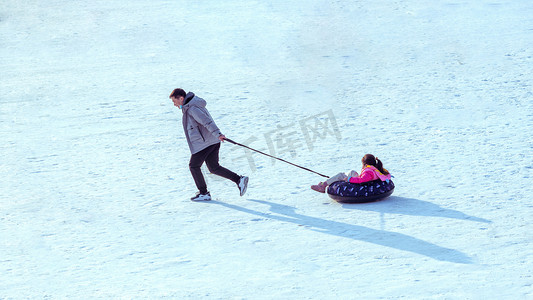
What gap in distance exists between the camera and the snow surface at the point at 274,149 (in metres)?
5.59

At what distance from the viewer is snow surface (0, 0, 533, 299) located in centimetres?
559

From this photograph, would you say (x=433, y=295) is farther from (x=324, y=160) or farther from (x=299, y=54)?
(x=299, y=54)

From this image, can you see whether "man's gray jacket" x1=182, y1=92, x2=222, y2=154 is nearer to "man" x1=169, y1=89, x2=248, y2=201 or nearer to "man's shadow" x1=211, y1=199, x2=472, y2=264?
"man" x1=169, y1=89, x2=248, y2=201

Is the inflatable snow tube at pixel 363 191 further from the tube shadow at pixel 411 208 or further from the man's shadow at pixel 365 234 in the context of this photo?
the man's shadow at pixel 365 234

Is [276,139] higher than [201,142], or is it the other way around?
[201,142]

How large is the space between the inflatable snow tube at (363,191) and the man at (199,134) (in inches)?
46.8

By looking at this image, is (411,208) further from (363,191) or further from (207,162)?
(207,162)

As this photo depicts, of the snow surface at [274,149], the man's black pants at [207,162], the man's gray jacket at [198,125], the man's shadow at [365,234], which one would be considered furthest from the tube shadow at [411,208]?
the man's gray jacket at [198,125]

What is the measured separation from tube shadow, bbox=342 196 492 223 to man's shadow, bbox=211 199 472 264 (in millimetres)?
574

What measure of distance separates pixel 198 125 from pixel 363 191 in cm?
203

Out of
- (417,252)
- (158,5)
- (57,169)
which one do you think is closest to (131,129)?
(57,169)

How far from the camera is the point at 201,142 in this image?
7.43 meters

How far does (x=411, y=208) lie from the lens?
697 cm

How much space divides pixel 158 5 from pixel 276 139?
40.0 feet
